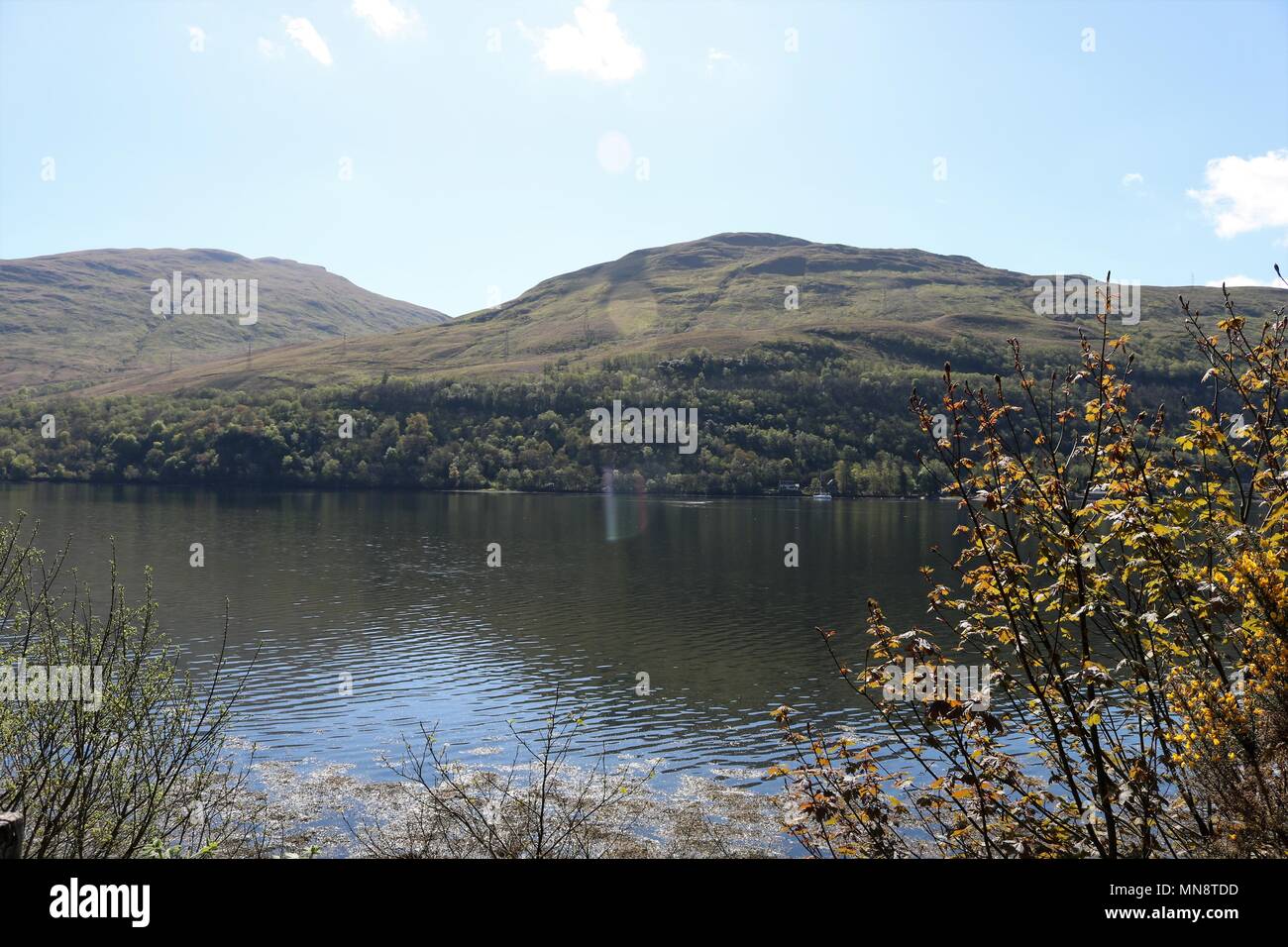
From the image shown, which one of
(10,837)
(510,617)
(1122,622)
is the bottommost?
(510,617)

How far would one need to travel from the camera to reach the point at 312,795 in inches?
906

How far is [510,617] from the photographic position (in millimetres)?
51312

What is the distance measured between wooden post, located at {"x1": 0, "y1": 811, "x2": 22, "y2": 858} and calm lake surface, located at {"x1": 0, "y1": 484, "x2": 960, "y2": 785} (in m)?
18.4

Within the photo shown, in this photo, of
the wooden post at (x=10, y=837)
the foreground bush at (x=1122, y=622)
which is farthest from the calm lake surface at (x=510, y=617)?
the wooden post at (x=10, y=837)

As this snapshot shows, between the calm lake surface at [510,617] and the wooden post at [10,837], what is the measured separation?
18356mm

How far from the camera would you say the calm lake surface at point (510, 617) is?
30703mm

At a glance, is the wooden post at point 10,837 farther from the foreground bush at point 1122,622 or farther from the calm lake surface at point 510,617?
the calm lake surface at point 510,617

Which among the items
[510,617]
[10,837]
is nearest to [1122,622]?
[10,837]

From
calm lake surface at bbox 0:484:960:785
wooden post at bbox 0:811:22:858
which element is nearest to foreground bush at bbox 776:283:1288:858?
wooden post at bbox 0:811:22:858

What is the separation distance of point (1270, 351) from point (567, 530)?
9516cm

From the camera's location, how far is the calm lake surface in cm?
3070

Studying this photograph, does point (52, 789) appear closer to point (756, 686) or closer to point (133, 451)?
point (756, 686)

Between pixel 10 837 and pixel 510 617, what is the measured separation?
1890 inches

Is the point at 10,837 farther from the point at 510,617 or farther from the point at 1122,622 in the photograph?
the point at 510,617
